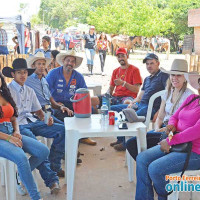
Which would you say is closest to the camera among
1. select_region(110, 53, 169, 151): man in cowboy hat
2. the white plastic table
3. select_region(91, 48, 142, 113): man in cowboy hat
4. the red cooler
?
the white plastic table

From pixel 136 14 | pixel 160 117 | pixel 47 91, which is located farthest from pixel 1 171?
pixel 136 14

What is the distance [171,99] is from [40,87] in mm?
1646

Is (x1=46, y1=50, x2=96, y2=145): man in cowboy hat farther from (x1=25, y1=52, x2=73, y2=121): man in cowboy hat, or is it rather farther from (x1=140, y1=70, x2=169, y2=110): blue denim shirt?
(x1=140, y1=70, x2=169, y2=110): blue denim shirt

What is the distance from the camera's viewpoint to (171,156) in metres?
2.57

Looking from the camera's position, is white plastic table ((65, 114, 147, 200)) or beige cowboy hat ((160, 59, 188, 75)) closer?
white plastic table ((65, 114, 147, 200))

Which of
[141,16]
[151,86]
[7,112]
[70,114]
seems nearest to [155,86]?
[151,86]

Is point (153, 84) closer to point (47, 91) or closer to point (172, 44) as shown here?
point (47, 91)

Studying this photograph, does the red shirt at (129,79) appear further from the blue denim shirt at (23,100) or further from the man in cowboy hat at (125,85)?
the blue denim shirt at (23,100)

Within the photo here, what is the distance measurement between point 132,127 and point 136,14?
20973mm

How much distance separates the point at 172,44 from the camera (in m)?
34.1

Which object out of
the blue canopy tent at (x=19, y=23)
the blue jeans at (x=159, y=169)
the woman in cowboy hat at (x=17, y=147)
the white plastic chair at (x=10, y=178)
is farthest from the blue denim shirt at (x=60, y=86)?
the blue canopy tent at (x=19, y=23)

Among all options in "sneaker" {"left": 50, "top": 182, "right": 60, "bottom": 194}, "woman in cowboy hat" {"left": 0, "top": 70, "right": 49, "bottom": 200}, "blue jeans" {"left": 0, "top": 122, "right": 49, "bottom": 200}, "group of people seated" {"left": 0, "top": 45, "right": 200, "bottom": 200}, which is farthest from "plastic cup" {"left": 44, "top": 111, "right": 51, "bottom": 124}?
"sneaker" {"left": 50, "top": 182, "right": 60, "bottom": 194}

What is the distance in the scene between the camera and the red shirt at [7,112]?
9.74ft

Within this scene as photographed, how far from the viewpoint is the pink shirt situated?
8.43 ft
